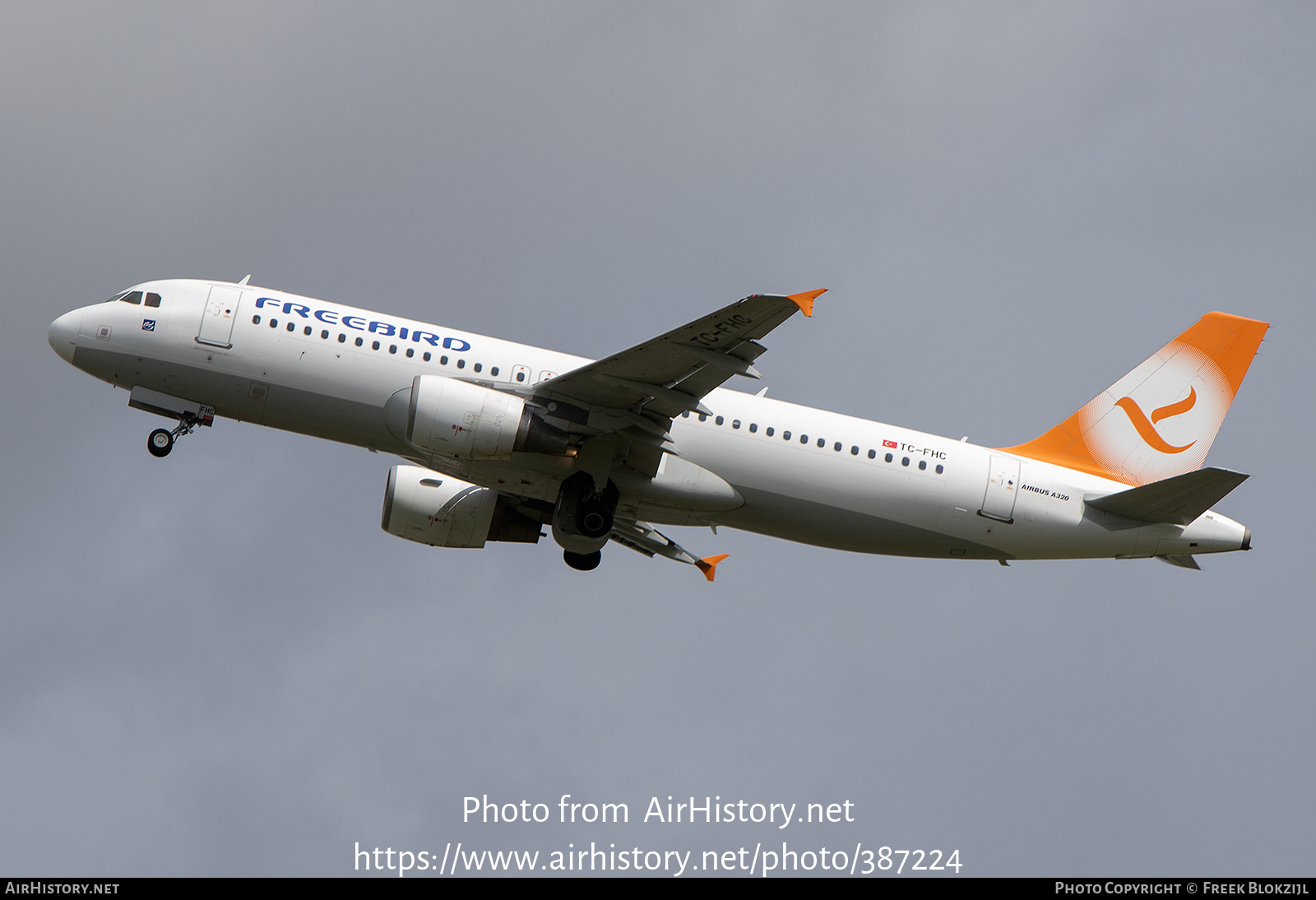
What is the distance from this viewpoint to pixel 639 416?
29.7 m

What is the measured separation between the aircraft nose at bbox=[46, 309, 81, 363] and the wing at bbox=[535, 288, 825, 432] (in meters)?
11.4

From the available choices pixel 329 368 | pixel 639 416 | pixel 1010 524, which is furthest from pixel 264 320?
pixel 1010 524

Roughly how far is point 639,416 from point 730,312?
437 cm

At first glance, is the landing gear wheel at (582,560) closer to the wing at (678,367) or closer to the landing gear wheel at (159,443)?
the wing at (678,367)

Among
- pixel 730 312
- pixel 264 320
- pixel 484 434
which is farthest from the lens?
pixel 264 320

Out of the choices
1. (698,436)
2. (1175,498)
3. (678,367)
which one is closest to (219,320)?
(678,367)

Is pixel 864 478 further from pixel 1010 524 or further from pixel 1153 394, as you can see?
pixel 1153 394

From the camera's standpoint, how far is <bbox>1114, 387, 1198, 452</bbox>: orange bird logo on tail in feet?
114

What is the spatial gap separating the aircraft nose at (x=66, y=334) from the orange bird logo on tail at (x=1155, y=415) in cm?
2669

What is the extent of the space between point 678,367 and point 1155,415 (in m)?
14.6

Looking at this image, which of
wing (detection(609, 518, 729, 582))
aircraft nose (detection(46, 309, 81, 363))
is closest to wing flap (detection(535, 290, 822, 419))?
wing (detection(609, 518, 729, 582))

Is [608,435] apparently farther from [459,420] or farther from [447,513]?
[447,513]

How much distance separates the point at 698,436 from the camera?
30.8 metres

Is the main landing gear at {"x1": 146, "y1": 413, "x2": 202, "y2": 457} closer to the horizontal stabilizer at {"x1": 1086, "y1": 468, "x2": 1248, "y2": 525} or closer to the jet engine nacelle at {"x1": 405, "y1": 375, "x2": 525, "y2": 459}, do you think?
the jet engine nacelle at {"x1": 405, "y1": 375, "x2": 525, "y2": 459}
